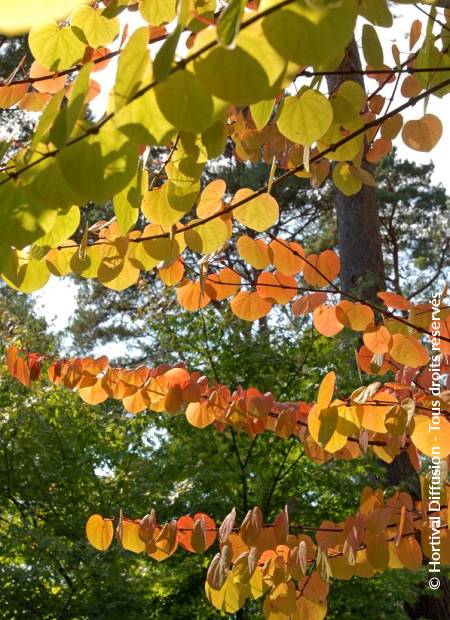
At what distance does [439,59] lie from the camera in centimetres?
118

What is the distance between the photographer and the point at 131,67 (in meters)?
0.59

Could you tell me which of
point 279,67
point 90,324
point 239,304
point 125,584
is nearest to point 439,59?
point 239,304

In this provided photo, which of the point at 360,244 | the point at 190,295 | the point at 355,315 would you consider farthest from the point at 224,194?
the point at 360,244

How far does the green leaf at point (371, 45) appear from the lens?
3.60 ft

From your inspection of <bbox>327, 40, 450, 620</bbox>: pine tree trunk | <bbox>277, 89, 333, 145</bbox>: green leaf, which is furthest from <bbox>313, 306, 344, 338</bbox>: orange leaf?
<bbox>327, 40, 450, 620</bbox>: pine tree trunk

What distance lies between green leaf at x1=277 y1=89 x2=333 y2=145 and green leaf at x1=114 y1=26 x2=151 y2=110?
336 mm

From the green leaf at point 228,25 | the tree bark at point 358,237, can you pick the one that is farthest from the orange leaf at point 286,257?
the tree bark at point 358,237

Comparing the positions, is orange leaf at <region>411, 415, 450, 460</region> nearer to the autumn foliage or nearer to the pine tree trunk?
the autumn foliage

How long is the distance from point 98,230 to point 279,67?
2.47 ft

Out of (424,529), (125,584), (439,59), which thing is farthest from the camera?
(125,584)

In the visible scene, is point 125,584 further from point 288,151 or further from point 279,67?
point 279,67

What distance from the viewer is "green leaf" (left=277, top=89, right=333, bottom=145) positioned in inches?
35.5

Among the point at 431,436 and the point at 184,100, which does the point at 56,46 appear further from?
the point at 431,436

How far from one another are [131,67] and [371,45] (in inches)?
24.2
